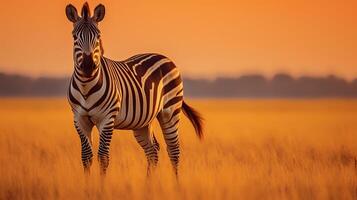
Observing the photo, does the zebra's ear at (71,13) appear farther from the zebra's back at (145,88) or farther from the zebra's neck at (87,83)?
the zebra's back at (145,88)

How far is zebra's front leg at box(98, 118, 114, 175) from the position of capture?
927 cm

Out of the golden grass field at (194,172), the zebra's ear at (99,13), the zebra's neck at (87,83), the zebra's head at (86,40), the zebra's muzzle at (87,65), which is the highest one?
the zebra's ear at (99,13)

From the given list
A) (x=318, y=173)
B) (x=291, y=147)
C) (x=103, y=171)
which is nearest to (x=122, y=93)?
(x=103, y=171)

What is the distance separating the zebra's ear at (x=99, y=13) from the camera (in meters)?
9.34

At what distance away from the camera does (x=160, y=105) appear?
1084 centimetres

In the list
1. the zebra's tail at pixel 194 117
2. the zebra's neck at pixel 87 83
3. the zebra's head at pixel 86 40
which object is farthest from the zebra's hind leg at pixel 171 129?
the zebra's head at pixel 86 40

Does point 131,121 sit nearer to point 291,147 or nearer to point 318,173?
point 318,173

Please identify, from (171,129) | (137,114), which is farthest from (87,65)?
(171,129)

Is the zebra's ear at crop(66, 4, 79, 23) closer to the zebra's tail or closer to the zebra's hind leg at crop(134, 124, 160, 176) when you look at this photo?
the zebra's hind leg at crop(134, 124, 160, 176)

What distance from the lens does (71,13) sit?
9312 millimetres

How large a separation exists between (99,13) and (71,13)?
0.38 metres

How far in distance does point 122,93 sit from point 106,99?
0.68 meters

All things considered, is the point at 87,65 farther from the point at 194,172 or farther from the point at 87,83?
the point at 194,172

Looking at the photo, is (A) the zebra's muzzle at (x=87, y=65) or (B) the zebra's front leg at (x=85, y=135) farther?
(B) the zebra's front leg at (x=85, y=135)
